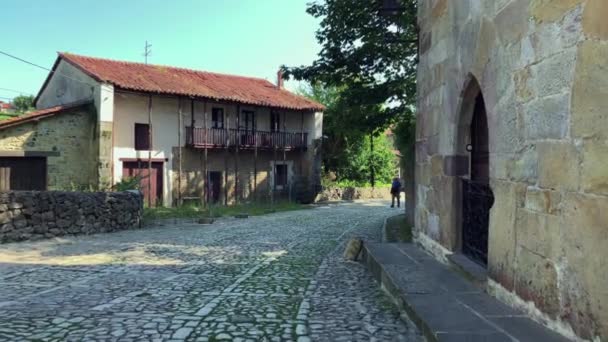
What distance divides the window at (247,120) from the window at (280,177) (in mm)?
2914

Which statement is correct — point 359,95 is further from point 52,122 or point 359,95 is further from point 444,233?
point 52,122

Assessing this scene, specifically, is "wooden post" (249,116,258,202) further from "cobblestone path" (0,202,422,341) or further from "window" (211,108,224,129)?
"cobblestone path" (0,202,422,341)

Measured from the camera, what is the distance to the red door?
878 inches

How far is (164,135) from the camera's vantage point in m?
23.6

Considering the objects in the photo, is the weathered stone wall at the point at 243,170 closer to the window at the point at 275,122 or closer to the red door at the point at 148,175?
the red door at the point at 148,175

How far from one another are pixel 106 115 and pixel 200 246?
12.5 m

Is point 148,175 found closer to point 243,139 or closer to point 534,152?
point 243,139

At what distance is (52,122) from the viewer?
2000 cm

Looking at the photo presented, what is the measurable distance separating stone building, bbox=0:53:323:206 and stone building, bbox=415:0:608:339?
1677cm

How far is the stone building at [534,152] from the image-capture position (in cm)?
278

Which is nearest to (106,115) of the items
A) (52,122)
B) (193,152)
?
(52,122)

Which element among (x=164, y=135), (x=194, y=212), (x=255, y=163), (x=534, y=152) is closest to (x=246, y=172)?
(x=255, y=163)

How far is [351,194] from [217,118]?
33.9ft

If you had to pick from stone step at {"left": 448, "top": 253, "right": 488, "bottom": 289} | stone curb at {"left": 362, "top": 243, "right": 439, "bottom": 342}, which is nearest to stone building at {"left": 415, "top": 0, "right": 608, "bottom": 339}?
stone step at {"left": 448, "top": 253, "right": 488, "bottom": 289}
